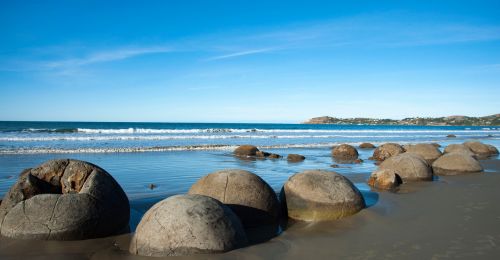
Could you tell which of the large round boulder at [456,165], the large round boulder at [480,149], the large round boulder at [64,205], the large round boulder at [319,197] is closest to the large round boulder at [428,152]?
the large round boulder at [456,165]

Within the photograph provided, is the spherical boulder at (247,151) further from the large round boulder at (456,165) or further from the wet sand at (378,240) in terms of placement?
the wet sand at (378,240)

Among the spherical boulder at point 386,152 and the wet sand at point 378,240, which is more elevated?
the spherical boulder at point 386,152

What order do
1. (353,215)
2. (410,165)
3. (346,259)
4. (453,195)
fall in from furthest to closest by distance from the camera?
(410,165)
(453,195)
(353,215)
(346,259)

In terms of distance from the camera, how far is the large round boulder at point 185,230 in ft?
18.9

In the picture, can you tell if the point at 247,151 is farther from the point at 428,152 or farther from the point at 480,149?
the point at 480,149

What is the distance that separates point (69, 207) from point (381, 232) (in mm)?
5497

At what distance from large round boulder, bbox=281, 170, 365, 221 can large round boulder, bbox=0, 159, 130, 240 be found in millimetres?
3368

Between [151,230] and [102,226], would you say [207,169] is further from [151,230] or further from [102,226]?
[151,230]

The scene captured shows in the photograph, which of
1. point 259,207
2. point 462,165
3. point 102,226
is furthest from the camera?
point 462,165

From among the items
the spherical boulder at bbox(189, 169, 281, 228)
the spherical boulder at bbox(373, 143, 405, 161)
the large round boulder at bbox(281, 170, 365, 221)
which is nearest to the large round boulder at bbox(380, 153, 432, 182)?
the large round boulder at bbox(281, 170, 365, 221)

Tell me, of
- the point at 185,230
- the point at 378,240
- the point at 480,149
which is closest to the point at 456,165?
the point at 378,240

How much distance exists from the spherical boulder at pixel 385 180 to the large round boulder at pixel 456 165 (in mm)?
4189

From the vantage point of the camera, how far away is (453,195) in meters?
10.8

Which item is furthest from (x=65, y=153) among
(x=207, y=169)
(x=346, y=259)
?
(x=346, y=259)
